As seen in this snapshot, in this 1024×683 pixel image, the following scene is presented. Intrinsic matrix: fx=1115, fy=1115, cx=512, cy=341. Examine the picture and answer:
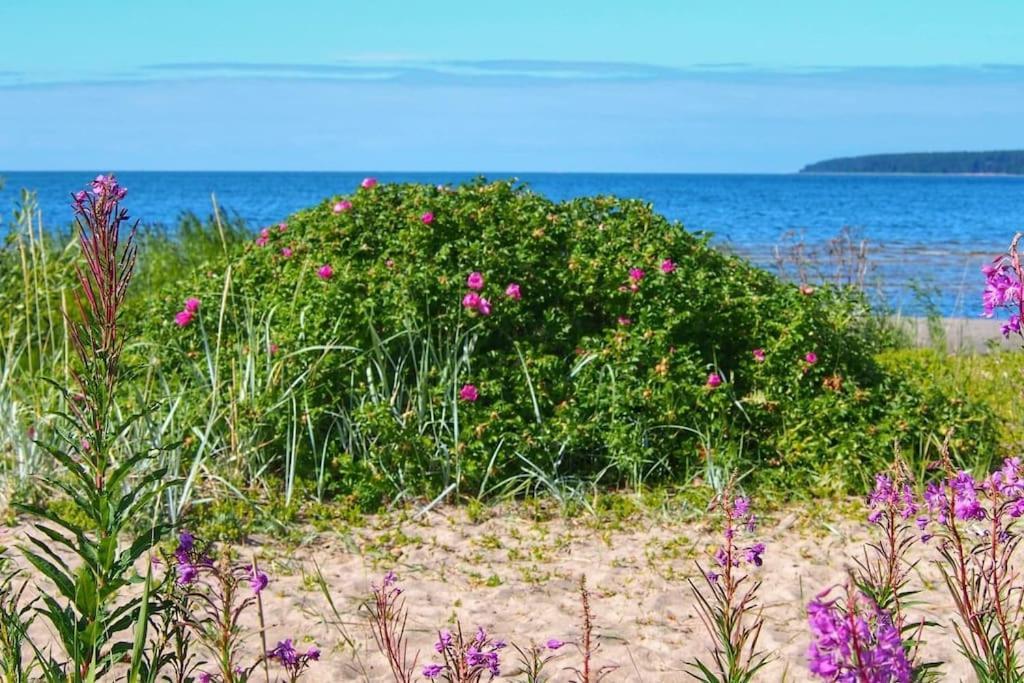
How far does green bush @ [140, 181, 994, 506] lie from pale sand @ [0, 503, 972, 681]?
34cm

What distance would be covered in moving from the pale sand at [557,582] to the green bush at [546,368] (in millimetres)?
341

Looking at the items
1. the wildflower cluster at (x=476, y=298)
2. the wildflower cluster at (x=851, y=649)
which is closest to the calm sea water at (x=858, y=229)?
the wildflower cluster at (x=476, y=298)

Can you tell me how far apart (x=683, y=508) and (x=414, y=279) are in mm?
1698

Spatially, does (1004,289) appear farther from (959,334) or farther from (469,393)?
(959,334)

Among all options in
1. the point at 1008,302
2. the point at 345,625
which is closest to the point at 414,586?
the point at 345,625

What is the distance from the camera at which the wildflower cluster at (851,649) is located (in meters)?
1.37

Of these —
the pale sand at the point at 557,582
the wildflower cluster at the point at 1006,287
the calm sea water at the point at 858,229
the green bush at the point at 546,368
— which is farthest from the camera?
the calm sea water at the point at 858,229

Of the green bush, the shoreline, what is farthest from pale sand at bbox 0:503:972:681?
the shoreline

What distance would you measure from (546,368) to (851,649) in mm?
3973

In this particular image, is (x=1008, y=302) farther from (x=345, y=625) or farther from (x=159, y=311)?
(x=159, y=311)

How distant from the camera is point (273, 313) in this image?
5.60 metres

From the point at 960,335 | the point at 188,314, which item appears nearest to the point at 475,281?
the point at 188,314

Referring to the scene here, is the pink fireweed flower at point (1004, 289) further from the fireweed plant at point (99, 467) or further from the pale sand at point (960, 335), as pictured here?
the pale sand at point (960, 335)

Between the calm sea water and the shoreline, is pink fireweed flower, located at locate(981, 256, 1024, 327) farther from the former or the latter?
the shoreline
